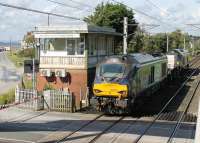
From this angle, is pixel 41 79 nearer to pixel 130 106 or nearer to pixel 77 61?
pixel 77 61

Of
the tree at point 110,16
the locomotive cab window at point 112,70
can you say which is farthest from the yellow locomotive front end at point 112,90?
the tree at point 110,16

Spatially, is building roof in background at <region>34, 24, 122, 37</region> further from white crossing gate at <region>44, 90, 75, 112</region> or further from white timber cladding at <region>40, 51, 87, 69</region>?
white crossing gate at <region>44, 90, 75, 112</region>

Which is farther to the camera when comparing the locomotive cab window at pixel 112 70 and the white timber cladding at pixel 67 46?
the white timber cladding at pixel 67 46

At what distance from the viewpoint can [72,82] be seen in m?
29.3

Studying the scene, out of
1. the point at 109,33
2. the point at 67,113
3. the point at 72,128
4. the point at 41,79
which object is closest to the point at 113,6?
the point at 109,33

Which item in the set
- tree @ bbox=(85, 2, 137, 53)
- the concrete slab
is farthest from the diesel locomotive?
tree @ bbox=(85, 2, 137, 53)

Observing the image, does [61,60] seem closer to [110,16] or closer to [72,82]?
[72,82]

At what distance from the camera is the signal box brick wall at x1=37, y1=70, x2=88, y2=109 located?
2891 cm

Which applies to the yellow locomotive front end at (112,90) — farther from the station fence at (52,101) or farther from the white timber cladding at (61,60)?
the white timber cladding at (61,60)

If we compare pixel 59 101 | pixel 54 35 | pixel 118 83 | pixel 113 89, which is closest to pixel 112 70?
pixel 118 83

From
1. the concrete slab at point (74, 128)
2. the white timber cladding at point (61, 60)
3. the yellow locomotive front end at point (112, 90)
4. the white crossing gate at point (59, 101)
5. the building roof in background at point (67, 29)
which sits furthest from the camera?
the white timber cladding at point (61, 60)

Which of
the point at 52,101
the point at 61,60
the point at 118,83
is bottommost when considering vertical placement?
the point at 52,101

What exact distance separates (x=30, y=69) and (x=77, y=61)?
211 inches

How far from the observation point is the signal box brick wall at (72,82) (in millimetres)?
28906
